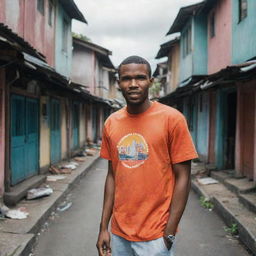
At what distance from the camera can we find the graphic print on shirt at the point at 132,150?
7.47 ft

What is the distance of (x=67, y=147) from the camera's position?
15234 mm

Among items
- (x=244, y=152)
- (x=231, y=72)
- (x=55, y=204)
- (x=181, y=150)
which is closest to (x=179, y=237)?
(x=55, y=204)

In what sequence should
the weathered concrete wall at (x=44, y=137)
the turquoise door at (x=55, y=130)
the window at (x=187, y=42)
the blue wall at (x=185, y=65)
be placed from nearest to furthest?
the weathered concrete wall at (x=44, y=137) → the turquoise door at (x=55, y=130) → the blue wall at (x=185, y=65) → the window at (x=187, y=42)

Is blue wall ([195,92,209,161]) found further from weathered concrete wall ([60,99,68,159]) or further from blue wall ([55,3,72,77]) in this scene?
blue wall ([55,3,72,77])

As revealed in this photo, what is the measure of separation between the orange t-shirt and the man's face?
0.10 metres

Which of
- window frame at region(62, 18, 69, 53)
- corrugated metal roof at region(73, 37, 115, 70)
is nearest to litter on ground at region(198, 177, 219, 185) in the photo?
window frame at region(62, 18, 69, 53)

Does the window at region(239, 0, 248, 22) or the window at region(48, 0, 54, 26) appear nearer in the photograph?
the window at region(239, 0, 248, 22)

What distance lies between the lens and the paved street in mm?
5172

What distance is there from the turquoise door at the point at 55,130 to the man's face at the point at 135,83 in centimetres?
1027

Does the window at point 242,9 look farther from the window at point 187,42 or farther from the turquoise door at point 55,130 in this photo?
the turquoise door at point 55,130

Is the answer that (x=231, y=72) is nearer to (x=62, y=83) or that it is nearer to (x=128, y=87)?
(x=62, y=83)

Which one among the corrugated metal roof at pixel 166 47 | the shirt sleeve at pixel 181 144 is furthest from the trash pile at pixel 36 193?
the corrugated metal roof at pixel 166 47

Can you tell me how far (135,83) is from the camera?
2.34 meters

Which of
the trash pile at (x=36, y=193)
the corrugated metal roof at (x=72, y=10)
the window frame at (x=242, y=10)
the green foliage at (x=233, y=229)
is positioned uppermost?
the corrugated metal roof at (x=72, y=10)
